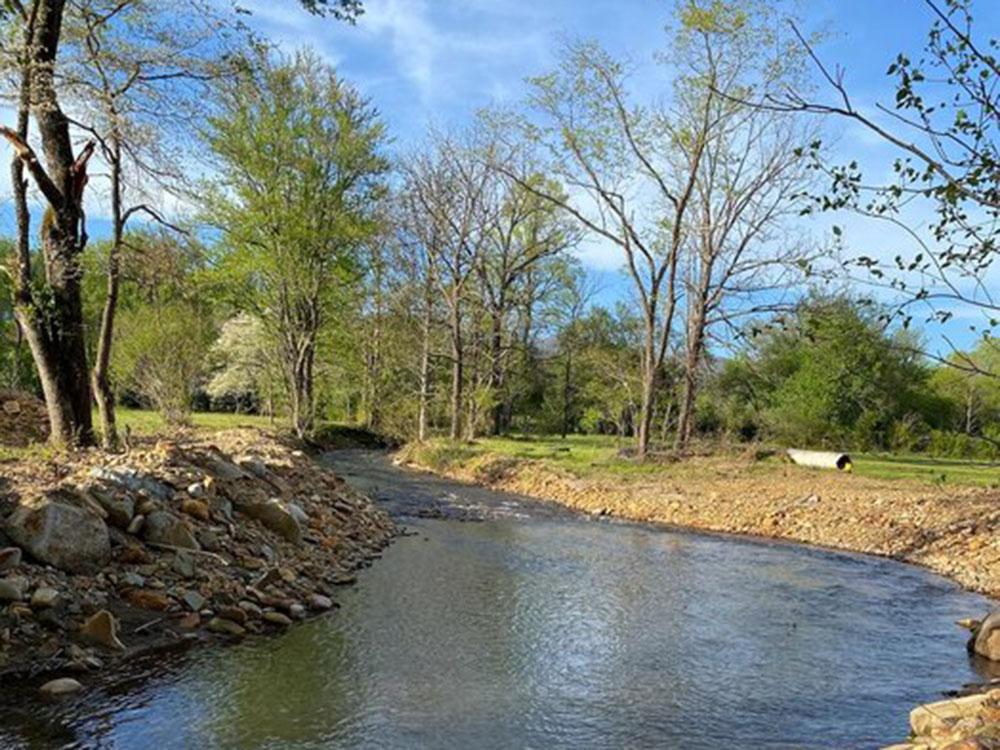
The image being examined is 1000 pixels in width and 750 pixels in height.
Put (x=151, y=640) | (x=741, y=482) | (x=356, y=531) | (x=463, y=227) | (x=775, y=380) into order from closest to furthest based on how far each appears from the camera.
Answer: (x=151, y=640) → (x=356, y=531) → (x=741, y=482) → (x=463, y=227) → (x=775, y=380)

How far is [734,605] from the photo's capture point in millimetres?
9727

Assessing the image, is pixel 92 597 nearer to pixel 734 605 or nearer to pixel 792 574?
pixel 734 605

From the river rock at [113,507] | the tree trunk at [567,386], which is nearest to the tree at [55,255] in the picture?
the river rock at [113,507]

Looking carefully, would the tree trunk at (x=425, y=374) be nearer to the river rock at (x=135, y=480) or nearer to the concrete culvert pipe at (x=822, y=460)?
the concrete culvert pipe at (x=822, y=460)

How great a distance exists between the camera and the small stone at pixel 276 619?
779 centimetres

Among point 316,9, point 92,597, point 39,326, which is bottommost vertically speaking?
point 92,597

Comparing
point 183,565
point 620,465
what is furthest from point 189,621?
point 620,465

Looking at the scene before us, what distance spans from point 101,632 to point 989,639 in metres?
8.26

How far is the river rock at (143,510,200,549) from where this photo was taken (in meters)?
8.17

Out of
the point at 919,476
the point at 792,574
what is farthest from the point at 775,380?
the point at 792,574

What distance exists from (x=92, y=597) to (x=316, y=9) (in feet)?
21.1

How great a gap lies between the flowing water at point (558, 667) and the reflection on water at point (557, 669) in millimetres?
22

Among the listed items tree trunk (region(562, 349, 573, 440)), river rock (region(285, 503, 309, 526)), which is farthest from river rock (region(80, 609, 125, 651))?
tree trunk (region(562, 349, 573, 440))

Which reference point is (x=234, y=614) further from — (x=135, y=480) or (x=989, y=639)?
(x=989, y=639)
